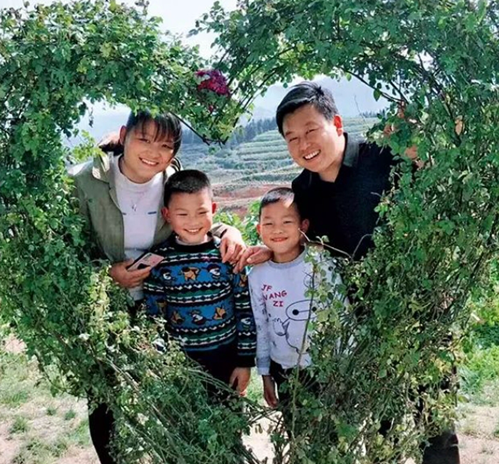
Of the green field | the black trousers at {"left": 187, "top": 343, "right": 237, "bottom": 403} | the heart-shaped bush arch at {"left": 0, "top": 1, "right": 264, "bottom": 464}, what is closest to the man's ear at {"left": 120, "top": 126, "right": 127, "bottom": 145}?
the heart-shaped bush arch at {"left": 0, "top": 1, "right": 264, "bottom": 464}

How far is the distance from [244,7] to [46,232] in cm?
102

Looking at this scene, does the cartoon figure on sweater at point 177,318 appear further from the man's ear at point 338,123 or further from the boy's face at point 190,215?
the man's ear at point 338,123

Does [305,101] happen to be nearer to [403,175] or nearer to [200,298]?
[403,175]

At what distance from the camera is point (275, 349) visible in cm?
274

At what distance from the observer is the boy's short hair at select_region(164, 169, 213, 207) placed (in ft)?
8.68

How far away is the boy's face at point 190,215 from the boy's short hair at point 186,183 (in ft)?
0.05

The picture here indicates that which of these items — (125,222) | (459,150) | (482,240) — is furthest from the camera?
(125,222)

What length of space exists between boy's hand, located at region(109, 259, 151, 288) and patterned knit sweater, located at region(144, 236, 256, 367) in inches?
3.4

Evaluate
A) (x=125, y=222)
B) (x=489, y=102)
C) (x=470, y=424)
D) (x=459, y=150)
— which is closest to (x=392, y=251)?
(x=459, y=150)

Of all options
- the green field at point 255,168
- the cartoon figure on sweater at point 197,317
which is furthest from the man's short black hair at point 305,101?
the green field at point 255,168

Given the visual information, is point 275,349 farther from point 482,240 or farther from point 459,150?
point 459,150

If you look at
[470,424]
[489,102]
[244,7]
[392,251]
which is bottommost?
[470,424]

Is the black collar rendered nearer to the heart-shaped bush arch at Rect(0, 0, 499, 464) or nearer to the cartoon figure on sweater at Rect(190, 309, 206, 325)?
the heart-shaped bush arch at Rect(0, 0, 499, 464)

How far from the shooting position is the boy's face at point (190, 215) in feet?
8.65
